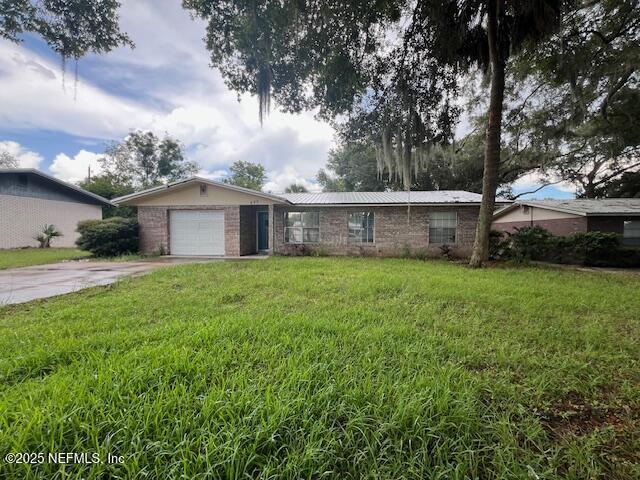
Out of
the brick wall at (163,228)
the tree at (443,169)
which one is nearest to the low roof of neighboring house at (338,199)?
the brick wall at (163,228)

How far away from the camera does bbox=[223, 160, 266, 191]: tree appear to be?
36562 mm

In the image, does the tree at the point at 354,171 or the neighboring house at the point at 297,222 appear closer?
the neighboring house at the point at 297,222

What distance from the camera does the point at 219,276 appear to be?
6832 mm

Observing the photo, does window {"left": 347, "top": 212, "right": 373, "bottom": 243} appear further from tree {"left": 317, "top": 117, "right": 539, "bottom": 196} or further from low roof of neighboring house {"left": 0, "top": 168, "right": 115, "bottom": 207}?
low roof of neighboring house {"left": 0, "top": 168, "right": 115, "bottom": 207}

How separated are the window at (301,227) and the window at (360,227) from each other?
1572 millimetres

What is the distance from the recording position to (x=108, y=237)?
1161 cm

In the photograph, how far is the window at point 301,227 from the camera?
41.1 feet

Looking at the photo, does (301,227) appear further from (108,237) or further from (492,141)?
(108,237)

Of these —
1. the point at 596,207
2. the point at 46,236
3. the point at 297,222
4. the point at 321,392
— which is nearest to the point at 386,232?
the point at 297,222

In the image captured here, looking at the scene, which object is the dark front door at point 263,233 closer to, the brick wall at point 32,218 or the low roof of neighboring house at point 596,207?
the brick wall at point 32,218

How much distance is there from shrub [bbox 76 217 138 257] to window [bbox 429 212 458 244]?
45.6 ft

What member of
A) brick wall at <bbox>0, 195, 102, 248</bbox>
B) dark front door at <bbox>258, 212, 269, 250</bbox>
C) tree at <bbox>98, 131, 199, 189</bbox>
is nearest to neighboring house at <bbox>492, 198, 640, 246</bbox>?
dark front door at <bbox>258, 212, 269, 250</bbox>

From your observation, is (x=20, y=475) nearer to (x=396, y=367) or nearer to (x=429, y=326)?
(x=396, y=367)

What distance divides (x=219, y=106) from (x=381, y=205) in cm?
772
